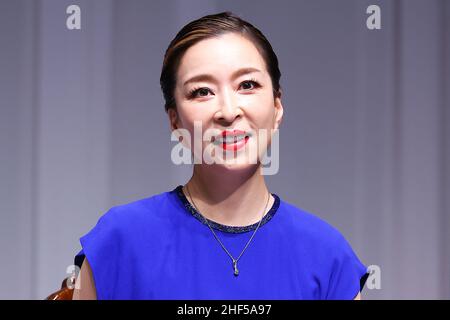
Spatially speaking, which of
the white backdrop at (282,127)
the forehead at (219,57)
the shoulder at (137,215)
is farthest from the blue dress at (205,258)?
Answer: the white backdrop at (282,127)

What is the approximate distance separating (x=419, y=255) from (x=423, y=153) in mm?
312

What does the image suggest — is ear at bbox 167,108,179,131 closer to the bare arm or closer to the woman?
the woman

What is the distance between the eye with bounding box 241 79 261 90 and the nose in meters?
0.03

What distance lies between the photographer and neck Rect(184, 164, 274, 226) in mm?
1045

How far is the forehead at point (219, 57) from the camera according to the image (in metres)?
1.01

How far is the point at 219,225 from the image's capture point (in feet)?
3.42

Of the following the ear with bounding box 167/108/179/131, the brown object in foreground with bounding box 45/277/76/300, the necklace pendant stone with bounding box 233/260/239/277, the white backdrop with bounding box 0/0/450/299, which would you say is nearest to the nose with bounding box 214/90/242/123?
the ear with bounding box 167/108/179/131

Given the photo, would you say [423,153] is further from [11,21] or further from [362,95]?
[11,21]

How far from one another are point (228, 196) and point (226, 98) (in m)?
0.16

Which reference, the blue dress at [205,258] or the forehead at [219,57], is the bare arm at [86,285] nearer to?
the blue dress at [205,258]

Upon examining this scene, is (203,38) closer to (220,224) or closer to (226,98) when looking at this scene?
(226,98)

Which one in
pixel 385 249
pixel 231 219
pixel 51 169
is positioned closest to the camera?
pixel 231 219
